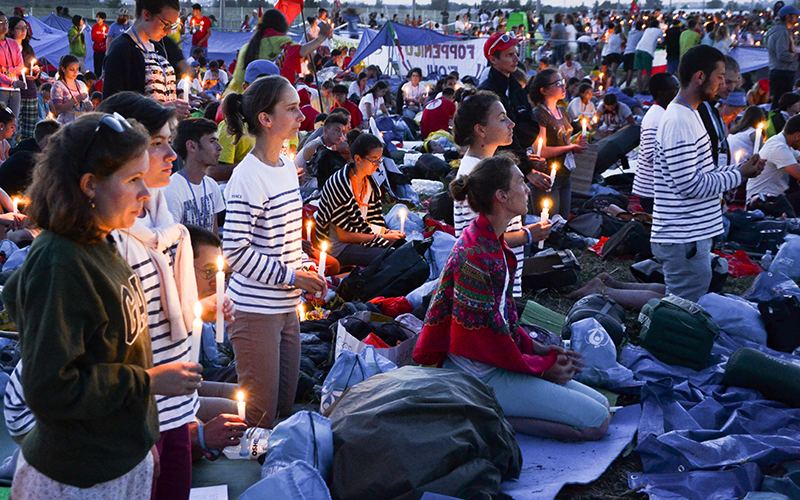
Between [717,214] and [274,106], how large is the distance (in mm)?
3194

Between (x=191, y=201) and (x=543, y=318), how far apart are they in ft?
8.66

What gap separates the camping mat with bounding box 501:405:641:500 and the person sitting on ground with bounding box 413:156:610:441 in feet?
0.21

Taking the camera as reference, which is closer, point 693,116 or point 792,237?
point 693,116

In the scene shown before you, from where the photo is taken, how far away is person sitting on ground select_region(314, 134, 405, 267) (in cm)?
647

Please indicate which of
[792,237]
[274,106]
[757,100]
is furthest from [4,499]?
[757,100]

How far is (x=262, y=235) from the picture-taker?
3506 mm

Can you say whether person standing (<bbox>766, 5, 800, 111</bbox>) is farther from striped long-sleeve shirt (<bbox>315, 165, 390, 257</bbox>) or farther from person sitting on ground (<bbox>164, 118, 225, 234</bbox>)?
person sitting on ground (<bbox>164, 118, 225, 234</bbox>)

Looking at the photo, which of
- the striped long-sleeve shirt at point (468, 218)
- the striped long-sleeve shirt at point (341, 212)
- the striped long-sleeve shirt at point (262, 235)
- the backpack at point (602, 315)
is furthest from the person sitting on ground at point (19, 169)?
the backpack at point (602, 315)

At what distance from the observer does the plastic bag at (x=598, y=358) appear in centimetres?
458

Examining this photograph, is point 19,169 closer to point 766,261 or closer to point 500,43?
point 500,43

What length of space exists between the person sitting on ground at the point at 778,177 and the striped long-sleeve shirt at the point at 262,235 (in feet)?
19.6

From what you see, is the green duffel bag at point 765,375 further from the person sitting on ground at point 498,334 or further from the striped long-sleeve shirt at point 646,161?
the striped long-sleeve shirt at point 646,161

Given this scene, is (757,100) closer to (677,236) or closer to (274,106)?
(677,236)

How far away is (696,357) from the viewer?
16.0ft
